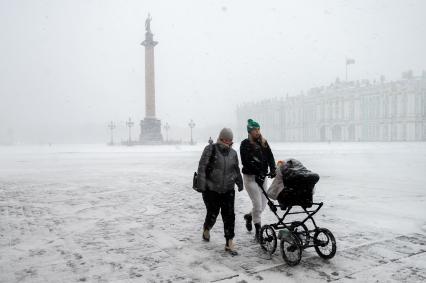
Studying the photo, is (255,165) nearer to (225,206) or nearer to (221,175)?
(221,175)

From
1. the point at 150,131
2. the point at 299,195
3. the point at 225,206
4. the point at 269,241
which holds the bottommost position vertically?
the point at 269,241

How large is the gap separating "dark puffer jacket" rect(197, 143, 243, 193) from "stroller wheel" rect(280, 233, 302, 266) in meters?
1.05

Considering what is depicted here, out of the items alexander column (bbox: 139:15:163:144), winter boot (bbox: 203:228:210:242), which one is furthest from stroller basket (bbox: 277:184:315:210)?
alexander column (bbox: 139:15:163:144)

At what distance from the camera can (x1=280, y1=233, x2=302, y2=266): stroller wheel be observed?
4.47 metres

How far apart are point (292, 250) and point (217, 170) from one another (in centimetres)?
140

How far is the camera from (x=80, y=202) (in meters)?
9.05

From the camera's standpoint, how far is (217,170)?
5164 millimetres

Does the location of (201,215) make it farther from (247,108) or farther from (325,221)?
(247,108)

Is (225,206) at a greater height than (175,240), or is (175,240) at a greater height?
(225,206)

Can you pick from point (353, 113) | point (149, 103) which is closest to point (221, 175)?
point (149, 103)

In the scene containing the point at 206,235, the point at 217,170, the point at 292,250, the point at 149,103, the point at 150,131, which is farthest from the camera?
the point at 149,103

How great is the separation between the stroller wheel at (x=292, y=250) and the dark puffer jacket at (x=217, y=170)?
41.4 inches

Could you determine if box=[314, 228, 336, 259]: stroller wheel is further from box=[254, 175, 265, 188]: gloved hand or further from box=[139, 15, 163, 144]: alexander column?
box=[139, 15, 163, 144]: alexander column

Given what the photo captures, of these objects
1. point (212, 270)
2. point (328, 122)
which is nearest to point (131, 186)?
point (212, 270)
